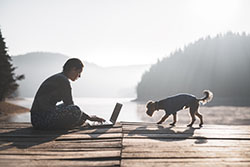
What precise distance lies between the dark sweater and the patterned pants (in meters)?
0.12

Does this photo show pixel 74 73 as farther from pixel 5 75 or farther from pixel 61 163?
pixel 5 75

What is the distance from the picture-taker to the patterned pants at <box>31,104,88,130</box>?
4.38 m

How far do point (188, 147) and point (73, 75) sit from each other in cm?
291

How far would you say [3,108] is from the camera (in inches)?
1330

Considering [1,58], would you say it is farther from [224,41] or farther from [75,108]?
[224,41]

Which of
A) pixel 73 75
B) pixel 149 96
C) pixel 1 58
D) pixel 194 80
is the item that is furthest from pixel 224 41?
pixel 73 75

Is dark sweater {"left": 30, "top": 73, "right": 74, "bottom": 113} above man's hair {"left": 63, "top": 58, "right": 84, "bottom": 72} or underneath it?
underneath

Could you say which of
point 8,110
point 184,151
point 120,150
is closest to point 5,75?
point 8,110

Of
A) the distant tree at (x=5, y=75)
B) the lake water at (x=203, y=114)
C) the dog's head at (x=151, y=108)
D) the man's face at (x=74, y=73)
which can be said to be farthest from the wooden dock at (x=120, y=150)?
the distant tree at (x=5, y=75)

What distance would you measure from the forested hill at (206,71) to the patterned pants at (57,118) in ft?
375

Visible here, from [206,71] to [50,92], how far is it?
12914 cm

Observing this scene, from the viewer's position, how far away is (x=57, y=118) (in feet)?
14.6

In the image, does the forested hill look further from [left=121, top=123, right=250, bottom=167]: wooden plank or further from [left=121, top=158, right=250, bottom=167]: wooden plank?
[left=121, top=158, right=250, bottom=167]: wooden plank

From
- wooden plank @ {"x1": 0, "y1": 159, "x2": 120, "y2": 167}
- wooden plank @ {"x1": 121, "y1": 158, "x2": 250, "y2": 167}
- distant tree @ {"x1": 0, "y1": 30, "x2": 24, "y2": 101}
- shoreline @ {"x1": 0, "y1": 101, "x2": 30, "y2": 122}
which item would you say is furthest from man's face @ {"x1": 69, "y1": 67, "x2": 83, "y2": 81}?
distant tree @ {"x1": 0, "y1": 30, "x2": 24, "y2": 101}
